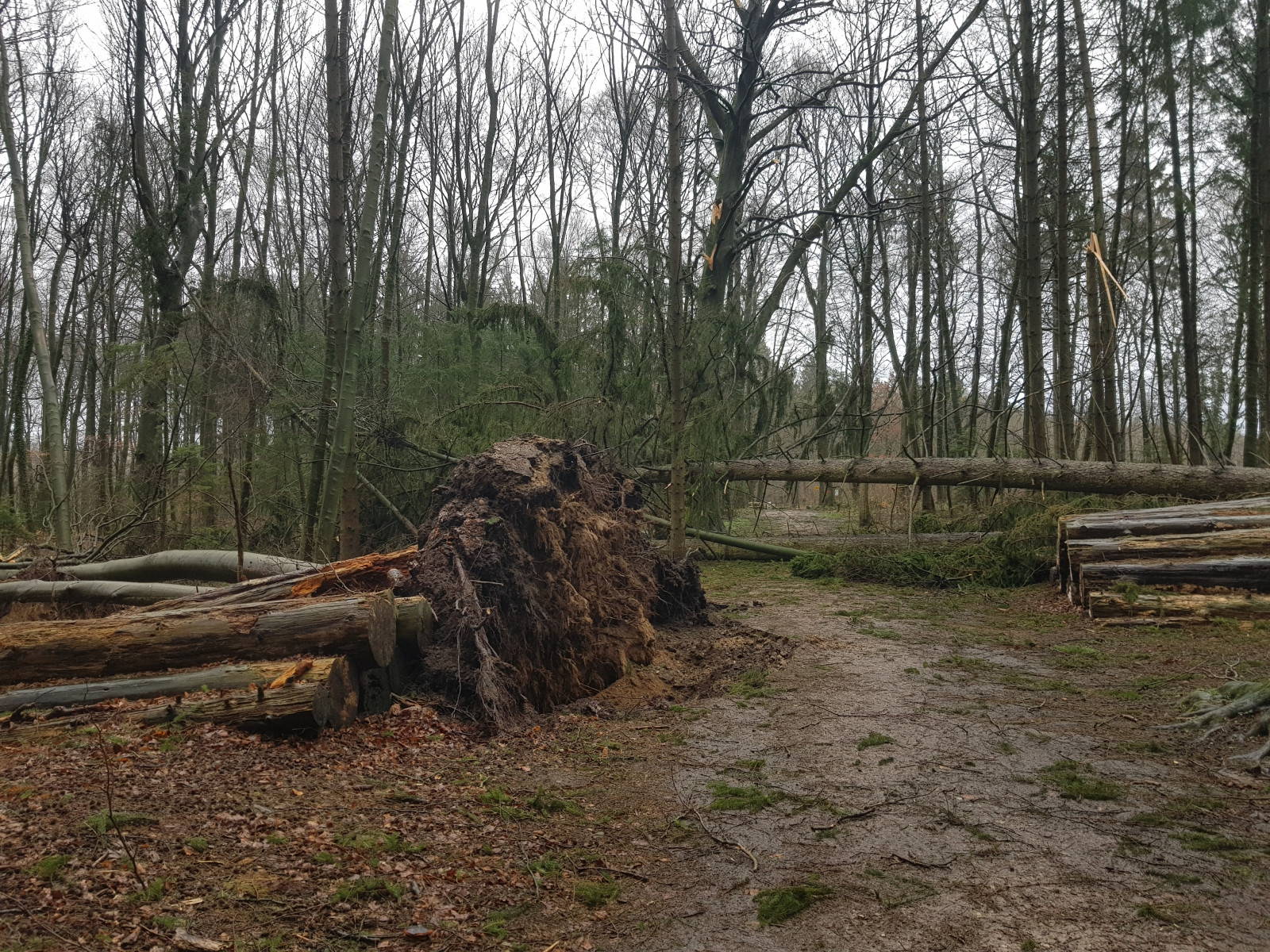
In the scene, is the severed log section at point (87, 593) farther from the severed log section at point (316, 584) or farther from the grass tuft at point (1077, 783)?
the grass tuft at point (1077, 783)

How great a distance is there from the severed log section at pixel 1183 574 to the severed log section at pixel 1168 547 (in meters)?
0.10

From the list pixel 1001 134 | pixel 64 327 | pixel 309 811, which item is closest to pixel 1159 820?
pixel 309 811

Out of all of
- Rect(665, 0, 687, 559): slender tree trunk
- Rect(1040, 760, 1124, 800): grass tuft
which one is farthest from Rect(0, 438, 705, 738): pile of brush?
Rect(1040, 760, 1124, 800): grass tuft

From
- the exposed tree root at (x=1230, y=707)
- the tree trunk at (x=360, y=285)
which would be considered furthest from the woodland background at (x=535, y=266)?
the exposed tree root at (x=1230, y=707)

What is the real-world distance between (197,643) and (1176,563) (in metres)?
8.97

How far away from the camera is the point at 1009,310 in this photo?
792 inches

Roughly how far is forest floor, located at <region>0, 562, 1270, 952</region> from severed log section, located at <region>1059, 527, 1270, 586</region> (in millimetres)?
2743

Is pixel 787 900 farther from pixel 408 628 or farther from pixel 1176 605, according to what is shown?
pixel 1176 605

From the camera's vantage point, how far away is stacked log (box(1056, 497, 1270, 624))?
26.4ft

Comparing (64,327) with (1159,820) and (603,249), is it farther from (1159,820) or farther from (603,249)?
(1159,820)

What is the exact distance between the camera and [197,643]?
5023 mm

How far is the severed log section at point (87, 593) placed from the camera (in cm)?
819

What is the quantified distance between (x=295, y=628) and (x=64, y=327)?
18517mm

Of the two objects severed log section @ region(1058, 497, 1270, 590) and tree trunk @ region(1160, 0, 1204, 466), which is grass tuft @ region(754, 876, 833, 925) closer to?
severed log section @ region(1058, 497, 1270, 590)
